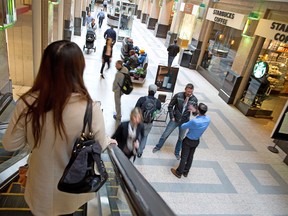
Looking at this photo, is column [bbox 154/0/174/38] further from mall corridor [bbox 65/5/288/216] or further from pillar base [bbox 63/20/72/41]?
mall corridor [bbox 65/5/288/216]

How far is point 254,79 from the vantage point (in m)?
8.16

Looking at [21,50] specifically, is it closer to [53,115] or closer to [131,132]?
[131,132]

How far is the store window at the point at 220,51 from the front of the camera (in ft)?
33.7

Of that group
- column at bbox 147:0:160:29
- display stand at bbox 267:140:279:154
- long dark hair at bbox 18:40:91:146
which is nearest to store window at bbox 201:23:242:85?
display stand at bbox 267:140:279:154

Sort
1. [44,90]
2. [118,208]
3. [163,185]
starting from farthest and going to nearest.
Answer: [163,185] < [118,208] < [44,90]

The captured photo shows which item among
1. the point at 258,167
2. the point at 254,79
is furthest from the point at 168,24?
the point at 258,167

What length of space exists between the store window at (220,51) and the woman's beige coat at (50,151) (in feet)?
31.9

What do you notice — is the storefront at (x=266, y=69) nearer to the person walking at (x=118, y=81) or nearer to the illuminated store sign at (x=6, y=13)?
the person walking at (x=118, y=81)

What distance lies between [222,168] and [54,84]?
16.3 feet

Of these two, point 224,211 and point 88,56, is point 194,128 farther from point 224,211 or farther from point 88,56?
point 88,56

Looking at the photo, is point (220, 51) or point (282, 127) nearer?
point (282, 127)

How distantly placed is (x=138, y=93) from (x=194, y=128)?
4.37 m

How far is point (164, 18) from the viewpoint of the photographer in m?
19.5

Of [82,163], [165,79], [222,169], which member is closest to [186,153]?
[222,169]
